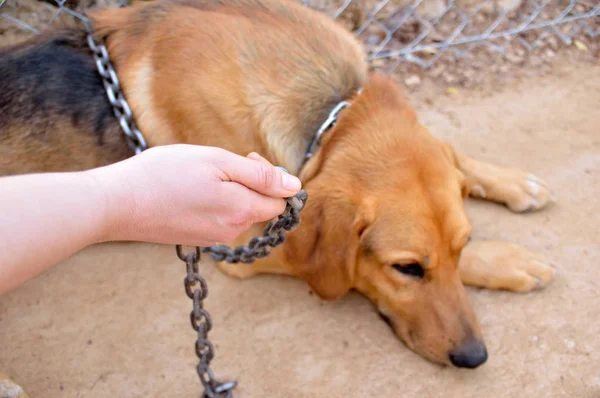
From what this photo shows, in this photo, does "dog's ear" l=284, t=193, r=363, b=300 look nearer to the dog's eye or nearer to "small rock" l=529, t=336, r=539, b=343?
the dog's eye

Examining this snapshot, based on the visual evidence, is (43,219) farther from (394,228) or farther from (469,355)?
(469,355)

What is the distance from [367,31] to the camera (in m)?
4.72

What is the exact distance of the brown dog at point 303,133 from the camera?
7.09ft

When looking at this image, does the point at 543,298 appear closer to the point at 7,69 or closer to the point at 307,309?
the point at 307,309

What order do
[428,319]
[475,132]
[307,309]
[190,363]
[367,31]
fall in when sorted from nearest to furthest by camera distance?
[428,319], [190,363], [307,309], [475,132], [367,31]

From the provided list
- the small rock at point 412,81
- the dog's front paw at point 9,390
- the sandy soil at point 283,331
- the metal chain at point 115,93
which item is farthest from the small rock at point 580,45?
the dog's front paw at point 9,390

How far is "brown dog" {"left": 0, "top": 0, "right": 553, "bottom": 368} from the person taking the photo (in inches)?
85.1

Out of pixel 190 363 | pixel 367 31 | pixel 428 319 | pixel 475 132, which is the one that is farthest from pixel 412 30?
pixel 190 363

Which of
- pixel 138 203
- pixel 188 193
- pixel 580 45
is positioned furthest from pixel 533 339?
pixel 580 45

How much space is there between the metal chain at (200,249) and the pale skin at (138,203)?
54mm

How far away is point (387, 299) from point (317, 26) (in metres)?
1.43

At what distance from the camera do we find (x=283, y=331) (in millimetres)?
2543

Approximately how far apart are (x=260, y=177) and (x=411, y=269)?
0.98 m

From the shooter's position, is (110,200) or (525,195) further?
(525,195)
